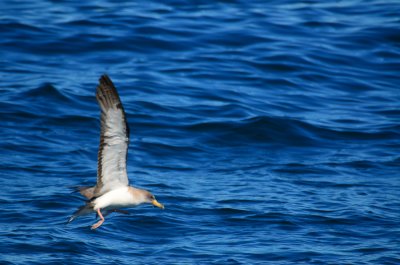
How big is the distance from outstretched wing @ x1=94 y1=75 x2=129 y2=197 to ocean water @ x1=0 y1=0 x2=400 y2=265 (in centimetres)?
167

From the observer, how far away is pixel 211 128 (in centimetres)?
1280

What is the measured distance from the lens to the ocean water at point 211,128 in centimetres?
931

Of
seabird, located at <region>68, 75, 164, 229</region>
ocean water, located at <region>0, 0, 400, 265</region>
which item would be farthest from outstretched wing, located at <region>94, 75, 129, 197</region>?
ocean water, located at <region>0, 0, 400, 265</region>

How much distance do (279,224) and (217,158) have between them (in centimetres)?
243

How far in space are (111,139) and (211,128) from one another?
604 cm

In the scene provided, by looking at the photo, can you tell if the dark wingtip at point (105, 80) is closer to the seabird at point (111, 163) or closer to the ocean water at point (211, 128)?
the seabird at point (111, 163)

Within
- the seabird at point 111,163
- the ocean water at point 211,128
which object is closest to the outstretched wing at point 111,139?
the seabird at point 111,163

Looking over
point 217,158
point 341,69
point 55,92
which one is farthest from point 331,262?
point 341,69

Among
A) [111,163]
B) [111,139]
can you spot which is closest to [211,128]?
[111,163]

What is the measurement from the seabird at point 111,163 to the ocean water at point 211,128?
148cm

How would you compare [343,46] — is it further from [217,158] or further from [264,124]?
[217,158]

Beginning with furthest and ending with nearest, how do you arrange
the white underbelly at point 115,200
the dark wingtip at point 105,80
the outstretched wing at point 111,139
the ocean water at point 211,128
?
the ocean water at point 211,128
the white underbelly at point 115,200
the outstretched wing at point 111,139
the dark wingtip at point 105,80

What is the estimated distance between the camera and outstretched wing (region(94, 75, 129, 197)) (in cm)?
653

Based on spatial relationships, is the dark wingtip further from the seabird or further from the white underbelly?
the white underbelly
